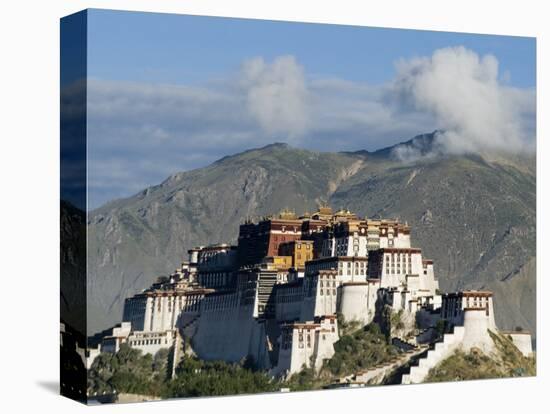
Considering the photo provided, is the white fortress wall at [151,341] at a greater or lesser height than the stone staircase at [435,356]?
greater

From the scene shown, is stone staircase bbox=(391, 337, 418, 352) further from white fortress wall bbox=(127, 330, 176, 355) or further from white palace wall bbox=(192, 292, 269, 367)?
white fortress wall bbox=(127, 330, 176, 355)

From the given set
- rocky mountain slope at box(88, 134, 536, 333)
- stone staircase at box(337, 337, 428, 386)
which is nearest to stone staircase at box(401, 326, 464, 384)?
stone staircase at box(337, 337, 428, 386)

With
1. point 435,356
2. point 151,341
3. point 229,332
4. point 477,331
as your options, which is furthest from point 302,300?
point 477,331

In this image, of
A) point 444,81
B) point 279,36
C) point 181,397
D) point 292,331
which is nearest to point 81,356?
point 181,397

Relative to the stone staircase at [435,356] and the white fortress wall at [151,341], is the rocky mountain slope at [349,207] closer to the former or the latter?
the white fortress wall at [151,341]

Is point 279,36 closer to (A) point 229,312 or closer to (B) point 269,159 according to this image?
(B) point 269,159

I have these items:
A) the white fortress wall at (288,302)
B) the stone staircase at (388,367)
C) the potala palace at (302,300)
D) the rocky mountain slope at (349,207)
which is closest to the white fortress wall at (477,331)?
the potala palace at (302,300)

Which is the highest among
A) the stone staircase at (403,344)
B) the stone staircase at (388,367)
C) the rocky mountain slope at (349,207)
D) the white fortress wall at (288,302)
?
the rocky mountain slope at (349,207)

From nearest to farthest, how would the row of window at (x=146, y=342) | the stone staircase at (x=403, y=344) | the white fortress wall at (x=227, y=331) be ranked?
1. the row of window at (x=146, y=342)
2. the white fortress wall at (x=227, y=331)
3. the stone staircase at (x=403, y=344)
